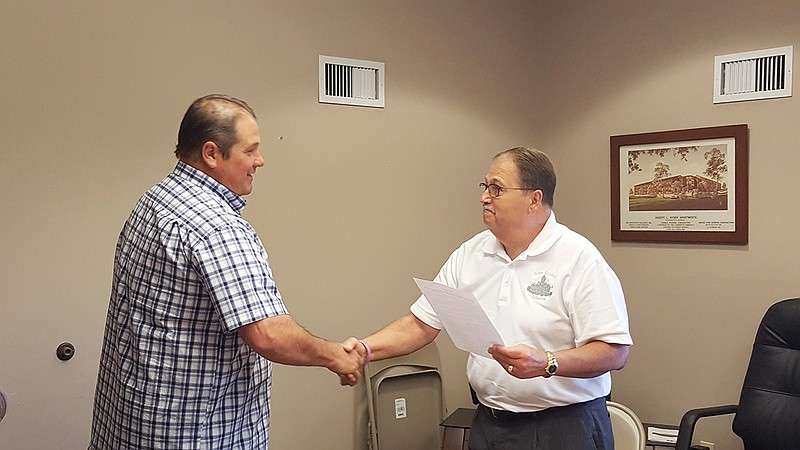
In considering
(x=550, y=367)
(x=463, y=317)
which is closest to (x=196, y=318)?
(x=463, y=317)

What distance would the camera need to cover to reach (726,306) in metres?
3.68

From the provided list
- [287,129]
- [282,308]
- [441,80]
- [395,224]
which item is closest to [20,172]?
[287,129]

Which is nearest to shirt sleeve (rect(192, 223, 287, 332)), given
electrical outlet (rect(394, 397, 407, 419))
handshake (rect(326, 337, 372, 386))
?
handshake (rect(326, 337, 372, 386))

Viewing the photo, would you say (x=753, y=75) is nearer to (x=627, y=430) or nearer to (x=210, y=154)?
(x=627, y=430)

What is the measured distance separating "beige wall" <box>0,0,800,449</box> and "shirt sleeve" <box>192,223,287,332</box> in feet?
4.00

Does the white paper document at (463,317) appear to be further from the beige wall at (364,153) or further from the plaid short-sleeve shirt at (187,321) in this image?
the beige wall at (364,153)

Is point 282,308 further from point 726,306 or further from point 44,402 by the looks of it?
point 726,306

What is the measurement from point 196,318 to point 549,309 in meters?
1.00

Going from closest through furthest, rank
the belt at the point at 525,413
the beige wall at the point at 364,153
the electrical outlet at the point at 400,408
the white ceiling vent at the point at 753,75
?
the belt at the point at 525,413, the beige wall at the point at 364,153, the white ceiling vent at the point at 753,75, the electrical outlet at the point at 400,408

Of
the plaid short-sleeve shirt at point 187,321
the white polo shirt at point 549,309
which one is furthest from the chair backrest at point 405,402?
the plaid short-sleeve shirt at point 187,321

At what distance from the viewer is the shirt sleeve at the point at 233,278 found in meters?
1.99

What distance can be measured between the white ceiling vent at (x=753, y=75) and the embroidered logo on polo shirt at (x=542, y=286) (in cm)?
176

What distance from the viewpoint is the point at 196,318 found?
6.76 feet

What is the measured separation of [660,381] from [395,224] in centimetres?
150
